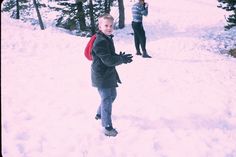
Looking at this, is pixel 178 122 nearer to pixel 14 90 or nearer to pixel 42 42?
pixel 14 90

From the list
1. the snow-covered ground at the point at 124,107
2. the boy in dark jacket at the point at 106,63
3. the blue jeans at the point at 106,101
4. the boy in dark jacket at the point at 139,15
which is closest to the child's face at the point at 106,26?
the boy in dark jacket at the point at 106,63

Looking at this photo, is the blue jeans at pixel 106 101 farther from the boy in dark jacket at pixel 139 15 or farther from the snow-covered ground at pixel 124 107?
the boy in dark jacket at pixel 139 15

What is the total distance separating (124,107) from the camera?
809 cm

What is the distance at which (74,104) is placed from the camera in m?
8.10

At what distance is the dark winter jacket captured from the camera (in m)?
5.88

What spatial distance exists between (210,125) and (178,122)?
2.10 feet

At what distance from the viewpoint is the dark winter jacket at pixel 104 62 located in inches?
232

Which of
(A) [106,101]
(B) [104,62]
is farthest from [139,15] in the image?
(B) [104,62]

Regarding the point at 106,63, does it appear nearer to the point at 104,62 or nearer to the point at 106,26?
the point at 104,62

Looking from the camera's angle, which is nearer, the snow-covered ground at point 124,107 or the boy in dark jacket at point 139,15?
the snow-covered ground at point 124,107

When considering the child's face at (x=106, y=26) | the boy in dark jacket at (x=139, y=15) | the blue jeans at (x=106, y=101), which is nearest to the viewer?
the child's face at (x=106, y=26)

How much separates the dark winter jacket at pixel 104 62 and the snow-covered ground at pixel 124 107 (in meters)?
1.06

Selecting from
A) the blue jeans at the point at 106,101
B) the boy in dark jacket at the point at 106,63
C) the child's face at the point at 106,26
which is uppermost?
the child's face at the point at 106,26

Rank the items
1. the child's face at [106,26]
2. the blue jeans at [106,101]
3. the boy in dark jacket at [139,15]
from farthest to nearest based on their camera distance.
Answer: the boy in dark jacket at [139,15]
the blue jeans at [106,101]
the child's face at [106,26]
